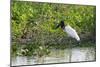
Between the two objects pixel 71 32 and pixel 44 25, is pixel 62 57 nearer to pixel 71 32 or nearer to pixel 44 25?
pixel 71 32

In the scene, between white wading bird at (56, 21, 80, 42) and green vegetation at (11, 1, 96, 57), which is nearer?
green vegetation at (11, 1, 96, 57)

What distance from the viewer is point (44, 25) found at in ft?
9.29

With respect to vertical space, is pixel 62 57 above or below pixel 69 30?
below

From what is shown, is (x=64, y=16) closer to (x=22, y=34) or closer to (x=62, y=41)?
(x=62, y=41)

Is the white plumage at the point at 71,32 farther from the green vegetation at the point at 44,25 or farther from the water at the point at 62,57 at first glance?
the water at the point at 62,57

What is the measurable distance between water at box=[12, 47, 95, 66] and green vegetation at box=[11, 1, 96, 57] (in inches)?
2.1

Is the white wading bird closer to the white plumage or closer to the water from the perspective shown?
the white plumage

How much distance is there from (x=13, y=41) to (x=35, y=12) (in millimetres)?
447

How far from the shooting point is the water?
8.93 feet

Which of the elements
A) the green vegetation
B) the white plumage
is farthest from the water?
the white plumage

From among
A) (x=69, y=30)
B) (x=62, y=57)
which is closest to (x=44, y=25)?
(x=69, y=30)

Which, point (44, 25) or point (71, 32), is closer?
point (44, 25)

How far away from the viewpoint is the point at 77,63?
3037 mm

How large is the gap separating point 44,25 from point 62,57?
0.48m
